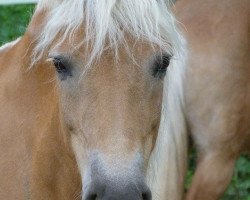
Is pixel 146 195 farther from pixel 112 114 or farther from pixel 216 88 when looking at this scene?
pixel 216 88

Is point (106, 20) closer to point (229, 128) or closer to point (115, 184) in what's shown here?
point (115, 184)

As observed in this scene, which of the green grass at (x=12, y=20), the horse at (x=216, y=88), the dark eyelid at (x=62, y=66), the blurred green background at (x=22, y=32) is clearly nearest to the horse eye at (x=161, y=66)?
the dark eyelid at (x=62, y=66)

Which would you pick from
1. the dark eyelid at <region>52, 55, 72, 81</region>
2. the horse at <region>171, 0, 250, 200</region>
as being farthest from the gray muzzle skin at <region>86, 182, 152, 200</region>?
the horse at <region>171, 0, 250, 200</region>

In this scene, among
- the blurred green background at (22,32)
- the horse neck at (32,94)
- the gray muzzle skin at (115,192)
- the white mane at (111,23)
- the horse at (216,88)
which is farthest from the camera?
the blurred green background at (22,32)

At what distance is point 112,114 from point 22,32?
8.81 ft

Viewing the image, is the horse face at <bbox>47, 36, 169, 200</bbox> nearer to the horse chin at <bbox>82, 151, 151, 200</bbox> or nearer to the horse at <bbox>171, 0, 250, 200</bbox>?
the horse chin at <bbox>82, 151, 151, 200</bbox>

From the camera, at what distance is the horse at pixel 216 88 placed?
175 inches

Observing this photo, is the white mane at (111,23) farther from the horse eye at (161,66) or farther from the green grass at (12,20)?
the green grass at (12,20)

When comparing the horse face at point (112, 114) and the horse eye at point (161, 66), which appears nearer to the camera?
the horse face at point (112, 114)

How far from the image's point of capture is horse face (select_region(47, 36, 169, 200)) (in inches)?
103

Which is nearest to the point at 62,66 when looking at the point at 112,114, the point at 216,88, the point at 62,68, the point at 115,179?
the point at 62,68

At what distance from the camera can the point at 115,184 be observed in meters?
2.58

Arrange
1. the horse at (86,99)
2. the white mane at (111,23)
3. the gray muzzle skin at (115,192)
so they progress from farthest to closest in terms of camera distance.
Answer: the white mane at (111,23) < the horse at (86,99) < the gray muzzle skin at (115,192)

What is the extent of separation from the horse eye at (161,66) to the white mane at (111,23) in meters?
0.03
